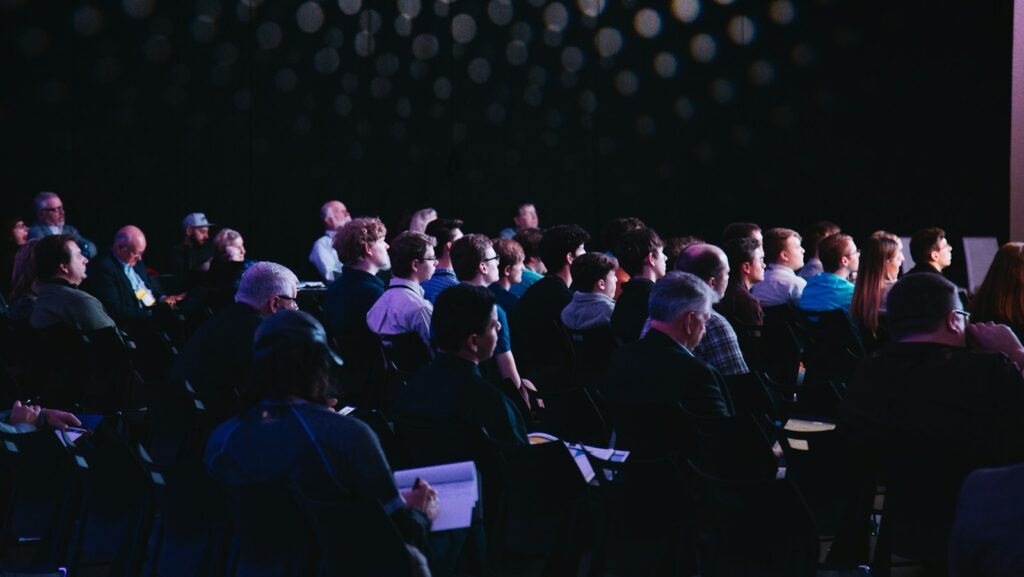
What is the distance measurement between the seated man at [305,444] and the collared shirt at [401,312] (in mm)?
2739

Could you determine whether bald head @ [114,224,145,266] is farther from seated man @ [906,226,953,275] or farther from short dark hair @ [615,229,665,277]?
seated man @ [906,226,953,275]

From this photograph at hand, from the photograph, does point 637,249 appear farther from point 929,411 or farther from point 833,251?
point 929,411

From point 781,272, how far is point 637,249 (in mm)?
1663

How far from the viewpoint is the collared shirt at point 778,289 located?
23.9 ft

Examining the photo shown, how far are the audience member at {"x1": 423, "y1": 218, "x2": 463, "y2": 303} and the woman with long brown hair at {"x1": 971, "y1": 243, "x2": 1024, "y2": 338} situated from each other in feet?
7.88

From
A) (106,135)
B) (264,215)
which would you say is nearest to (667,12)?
(264,215)

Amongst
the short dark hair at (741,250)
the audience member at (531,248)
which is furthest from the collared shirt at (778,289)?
the audience member at (531,248)

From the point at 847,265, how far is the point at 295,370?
194 inches

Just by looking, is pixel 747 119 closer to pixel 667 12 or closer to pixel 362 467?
pixel 667 12

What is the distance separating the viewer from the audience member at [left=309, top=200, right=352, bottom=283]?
11359 millimetres

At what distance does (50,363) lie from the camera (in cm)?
574

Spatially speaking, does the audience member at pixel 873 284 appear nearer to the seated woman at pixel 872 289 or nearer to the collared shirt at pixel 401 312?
the seated woman at pixel 872 289

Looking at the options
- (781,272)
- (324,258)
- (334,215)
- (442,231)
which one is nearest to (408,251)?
(442,231)

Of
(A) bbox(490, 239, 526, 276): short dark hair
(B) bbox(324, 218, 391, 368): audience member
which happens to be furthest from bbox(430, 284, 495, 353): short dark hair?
(A) bbox(490, 239, 526, 276): short dark hair
